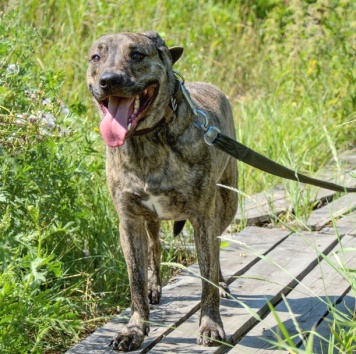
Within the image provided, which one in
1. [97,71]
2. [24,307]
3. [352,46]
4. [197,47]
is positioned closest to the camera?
[24,307]

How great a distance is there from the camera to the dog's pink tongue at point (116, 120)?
3.61 m

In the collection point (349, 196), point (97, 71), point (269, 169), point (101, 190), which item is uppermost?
point (97, 71)

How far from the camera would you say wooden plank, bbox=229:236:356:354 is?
3882mm

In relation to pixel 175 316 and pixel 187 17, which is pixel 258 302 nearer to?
pixel 175 316

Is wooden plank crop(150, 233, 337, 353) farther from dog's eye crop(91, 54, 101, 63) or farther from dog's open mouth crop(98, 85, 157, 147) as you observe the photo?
dog's eye crop(91, 54, 101, 63)

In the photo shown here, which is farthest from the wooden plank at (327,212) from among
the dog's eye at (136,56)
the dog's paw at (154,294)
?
the dog's eye at (136,56)

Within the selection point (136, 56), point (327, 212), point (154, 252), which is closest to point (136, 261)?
point (154, 252)

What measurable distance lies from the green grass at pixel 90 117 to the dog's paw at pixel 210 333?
586mm

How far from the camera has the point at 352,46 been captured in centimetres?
810

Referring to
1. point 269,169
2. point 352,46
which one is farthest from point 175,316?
point 352,46

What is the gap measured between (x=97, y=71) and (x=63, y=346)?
53.9 inches

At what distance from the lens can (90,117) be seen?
668cm

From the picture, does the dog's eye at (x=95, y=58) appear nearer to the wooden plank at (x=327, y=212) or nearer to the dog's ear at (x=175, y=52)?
the dog's ear at (x=175, y=52)

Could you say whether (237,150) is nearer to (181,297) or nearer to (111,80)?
(111,80)
